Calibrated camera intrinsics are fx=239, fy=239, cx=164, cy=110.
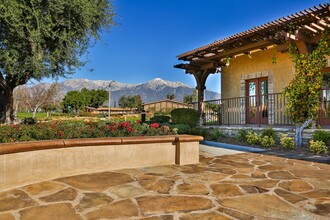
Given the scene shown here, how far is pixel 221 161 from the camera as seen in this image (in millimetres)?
5133

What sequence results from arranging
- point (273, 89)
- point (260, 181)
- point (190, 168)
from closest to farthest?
point (260, 181), point (190, 168), point (273, 89)

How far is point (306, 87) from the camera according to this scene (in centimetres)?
680

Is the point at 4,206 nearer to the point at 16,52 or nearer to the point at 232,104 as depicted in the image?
the point at 16,52

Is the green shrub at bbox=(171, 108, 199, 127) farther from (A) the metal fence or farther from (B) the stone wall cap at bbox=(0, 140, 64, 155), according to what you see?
(B) the stone wall cap at bbox=(0, 140, 64, 155)

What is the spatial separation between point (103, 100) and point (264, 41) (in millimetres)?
52857

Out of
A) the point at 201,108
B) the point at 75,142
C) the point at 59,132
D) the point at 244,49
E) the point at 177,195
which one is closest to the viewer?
the point at 177,195

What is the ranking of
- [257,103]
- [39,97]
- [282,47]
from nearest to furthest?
[282,47] < [257,103] < [39,97]

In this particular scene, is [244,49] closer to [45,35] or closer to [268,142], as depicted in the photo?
[268,142]

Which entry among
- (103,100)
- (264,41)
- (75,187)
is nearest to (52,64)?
(75,187)

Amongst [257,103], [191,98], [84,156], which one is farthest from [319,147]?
[191,98]

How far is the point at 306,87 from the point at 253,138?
2241 millimetres

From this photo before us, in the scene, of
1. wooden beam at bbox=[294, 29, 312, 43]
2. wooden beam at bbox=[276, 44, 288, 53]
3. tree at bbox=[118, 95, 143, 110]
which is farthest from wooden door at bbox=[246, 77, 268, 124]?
tree at bbox=[118, 95, 143, 110]

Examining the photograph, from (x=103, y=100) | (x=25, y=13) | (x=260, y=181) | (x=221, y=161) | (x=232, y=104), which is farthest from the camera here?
(x=103, y=100)

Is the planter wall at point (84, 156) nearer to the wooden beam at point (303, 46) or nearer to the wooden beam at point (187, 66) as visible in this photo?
the wooden beam at point (303, 46)
